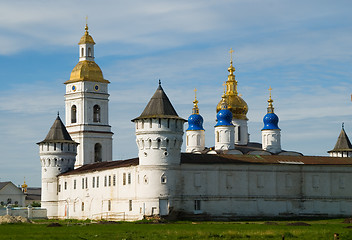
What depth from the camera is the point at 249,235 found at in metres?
49.5

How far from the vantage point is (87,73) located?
101 meters

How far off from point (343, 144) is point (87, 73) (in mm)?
33964

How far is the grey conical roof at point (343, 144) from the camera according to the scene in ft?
347

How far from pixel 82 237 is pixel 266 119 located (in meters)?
51.1

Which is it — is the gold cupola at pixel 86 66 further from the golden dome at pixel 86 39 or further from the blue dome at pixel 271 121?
the blue dome at pixel 271 121

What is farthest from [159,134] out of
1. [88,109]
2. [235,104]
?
[88,109]

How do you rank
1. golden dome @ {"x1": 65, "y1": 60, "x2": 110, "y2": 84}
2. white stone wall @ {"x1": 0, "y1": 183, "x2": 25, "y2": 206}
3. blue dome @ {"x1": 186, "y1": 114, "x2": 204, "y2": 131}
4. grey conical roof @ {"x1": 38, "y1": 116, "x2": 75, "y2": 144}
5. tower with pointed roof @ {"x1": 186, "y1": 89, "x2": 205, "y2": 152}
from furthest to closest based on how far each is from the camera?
1. white stone wall @ {"x1": 0, "y1": 183, "x2": 25, "y2": 206}
2. golden dome @ {"x1": 65, "y1": 60, "x2": 110, "y2": 84}
3. blue dome @ {"x1": 186, "y1": 114, "x2": 204, "y2": 131}
4. tower with pointed roof @ {"x1": 186, "y1": 89, "x2": 205, "y2": 152}
5. grey conical roof @ {"x1": 38, "y1": 116, "x2": 75, "y2": 144}

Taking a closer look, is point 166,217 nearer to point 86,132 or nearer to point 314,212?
point 314,212

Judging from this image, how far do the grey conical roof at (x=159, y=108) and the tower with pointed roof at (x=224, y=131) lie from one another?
20548 mm

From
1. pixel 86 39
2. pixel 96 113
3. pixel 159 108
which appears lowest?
pixel 159 108

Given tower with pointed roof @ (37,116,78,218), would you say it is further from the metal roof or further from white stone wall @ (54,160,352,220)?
the metal roof

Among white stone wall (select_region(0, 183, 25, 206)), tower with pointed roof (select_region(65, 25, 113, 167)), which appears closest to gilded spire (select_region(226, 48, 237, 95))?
tower with pointed roof (select_region(65, 25, 113, 167))

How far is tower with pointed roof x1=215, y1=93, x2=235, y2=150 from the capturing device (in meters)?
93.1

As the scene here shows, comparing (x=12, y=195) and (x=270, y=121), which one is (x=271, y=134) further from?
(x=12, y=195)
